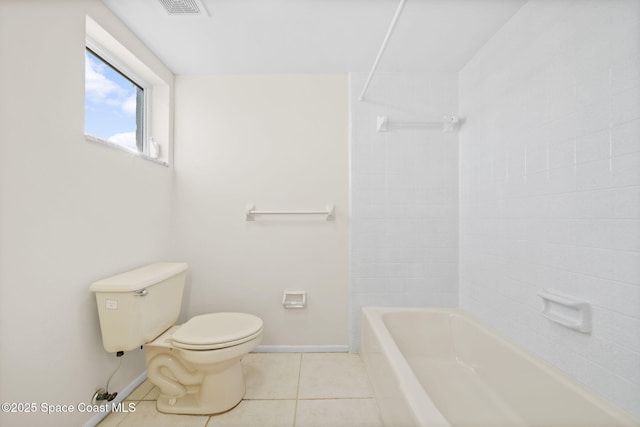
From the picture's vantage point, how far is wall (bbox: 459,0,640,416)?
0.88 metres

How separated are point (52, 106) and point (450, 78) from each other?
225 centimetres

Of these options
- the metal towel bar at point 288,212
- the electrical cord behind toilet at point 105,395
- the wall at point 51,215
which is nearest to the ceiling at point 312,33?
the wall at point 51,215

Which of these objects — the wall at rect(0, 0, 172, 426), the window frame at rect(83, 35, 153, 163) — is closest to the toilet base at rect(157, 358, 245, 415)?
the wall at rect(0, 0, 172, 426)

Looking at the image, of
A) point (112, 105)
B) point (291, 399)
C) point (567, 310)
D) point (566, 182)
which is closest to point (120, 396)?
point (291, 399)

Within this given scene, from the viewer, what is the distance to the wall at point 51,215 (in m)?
0.93

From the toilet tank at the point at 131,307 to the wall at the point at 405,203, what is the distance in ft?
3.91

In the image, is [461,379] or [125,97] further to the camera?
[125,97]

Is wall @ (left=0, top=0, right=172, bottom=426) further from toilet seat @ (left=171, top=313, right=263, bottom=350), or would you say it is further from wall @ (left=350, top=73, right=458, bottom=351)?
wall @ (left=350, top=73, right=458, bottom=351)

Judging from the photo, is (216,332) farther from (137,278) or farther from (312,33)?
(312,33)

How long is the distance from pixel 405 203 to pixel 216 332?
1.44m

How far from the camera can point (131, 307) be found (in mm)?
1227

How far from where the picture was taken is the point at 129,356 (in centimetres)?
152

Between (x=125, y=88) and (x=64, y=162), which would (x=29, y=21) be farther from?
(x=125, y=88)

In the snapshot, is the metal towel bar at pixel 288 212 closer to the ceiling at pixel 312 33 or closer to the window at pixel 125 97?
the window at pixel 125 97
